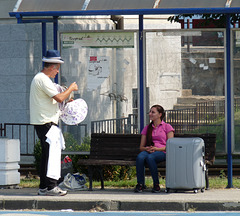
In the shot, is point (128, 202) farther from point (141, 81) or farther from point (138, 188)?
point (141, 81)

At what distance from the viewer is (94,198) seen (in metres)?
9.05

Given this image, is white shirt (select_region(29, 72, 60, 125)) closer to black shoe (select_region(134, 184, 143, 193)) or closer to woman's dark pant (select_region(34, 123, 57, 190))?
woman's dark pant (select_region(34, 123, 57, 190))

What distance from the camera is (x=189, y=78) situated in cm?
1090

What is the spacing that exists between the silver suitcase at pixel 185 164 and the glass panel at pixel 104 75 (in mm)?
1611

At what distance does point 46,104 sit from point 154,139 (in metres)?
1.78

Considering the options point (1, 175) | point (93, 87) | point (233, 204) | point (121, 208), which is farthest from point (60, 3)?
point (233, 204)

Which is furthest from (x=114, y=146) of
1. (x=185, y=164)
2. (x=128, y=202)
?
(x=128, y=202)

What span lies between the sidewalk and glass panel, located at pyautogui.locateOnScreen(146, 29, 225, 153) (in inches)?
70.5

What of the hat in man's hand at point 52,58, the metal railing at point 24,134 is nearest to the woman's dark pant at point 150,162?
the hat in man's hand at point 52,58

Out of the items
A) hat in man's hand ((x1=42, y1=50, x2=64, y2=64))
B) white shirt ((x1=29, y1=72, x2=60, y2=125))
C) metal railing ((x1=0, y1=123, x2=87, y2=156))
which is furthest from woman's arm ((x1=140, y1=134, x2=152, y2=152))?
metal railing ((x1=0, y1=123, x2=87, y2=156))

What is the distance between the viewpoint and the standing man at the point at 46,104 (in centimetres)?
931

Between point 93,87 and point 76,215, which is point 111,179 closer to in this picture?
point 93,87

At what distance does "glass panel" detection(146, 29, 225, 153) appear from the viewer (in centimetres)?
1072

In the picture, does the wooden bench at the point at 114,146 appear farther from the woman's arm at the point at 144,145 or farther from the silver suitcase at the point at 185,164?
the silver suitcase at the point at 185,164
